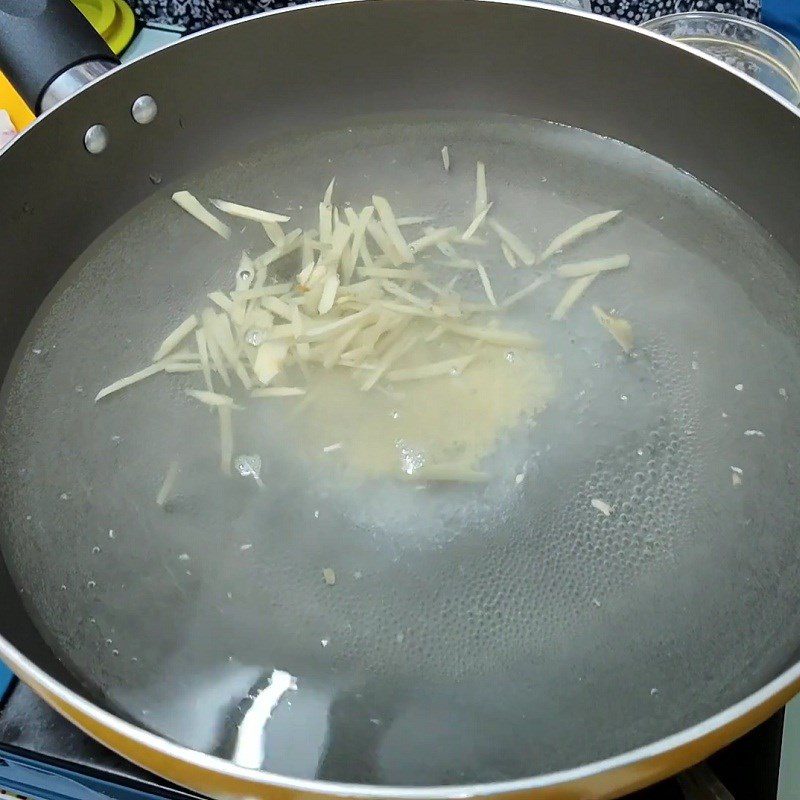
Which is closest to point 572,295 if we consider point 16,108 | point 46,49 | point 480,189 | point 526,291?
point 526,291

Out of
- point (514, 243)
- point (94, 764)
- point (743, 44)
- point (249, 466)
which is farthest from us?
point (743, 44)

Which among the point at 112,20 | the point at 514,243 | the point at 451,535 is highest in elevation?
the point at 112,20

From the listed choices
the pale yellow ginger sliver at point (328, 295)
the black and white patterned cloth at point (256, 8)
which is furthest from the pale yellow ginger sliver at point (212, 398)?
the black and white patterned cloth at point (256, 8)

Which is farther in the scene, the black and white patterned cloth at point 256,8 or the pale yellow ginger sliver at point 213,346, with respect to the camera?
the black and white patterned cloth at point 256,8

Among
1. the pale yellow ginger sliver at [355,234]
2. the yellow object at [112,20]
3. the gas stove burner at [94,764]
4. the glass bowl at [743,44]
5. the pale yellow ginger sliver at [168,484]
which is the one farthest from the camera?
the yellow object at [112,20]

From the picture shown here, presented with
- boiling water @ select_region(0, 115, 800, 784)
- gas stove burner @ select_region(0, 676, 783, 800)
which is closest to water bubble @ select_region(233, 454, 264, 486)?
boiling water @ select_region(0, 115, 800, 784)

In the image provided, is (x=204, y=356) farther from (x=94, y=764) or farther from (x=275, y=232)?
(x=94, y=764)

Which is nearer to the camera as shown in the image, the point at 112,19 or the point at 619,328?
the point at 619,328

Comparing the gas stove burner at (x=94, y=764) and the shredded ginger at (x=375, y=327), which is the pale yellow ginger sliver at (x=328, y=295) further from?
the gas stove burner at (x=94, y=764)
